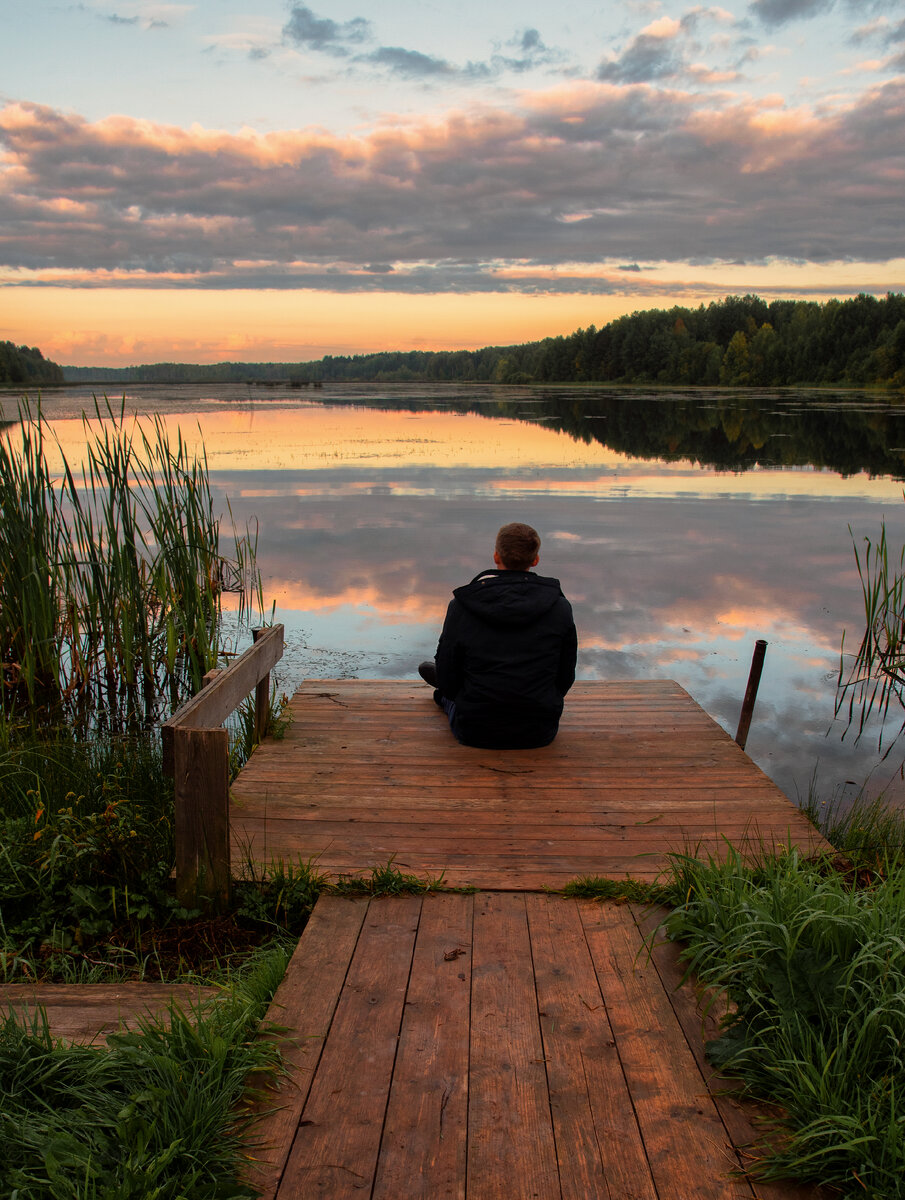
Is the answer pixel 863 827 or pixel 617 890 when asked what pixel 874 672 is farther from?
pixel 617 890

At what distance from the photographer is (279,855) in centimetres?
352

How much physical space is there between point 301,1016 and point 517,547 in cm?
266

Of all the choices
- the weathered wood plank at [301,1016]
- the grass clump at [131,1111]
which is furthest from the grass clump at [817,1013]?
the grass clump at [131,1111]

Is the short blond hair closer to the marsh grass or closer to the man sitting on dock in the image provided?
the man sitting on dock

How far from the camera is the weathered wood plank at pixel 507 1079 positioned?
190 cm

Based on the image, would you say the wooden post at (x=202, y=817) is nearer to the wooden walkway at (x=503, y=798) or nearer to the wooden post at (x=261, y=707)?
the wooden walkway at (x=503, y=798)

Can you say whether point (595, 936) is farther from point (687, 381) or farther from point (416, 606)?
point (687, 381)

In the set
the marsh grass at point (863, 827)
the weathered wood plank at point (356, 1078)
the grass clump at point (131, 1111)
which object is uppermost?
the grass clump at point (131, 1111)

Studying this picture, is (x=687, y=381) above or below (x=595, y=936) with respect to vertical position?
above

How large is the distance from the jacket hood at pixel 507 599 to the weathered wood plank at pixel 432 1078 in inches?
70.9

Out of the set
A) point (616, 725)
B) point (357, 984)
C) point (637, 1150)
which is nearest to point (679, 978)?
point (637, 1150)

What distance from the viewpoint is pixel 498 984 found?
8.61 feet

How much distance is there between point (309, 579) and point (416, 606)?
1.73m

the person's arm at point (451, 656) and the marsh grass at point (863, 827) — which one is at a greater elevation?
the person's arm at point (451, 656)
